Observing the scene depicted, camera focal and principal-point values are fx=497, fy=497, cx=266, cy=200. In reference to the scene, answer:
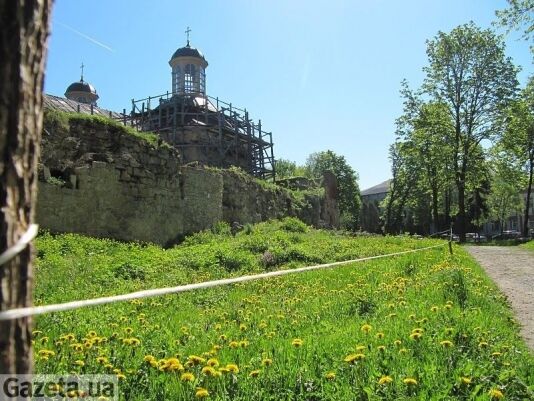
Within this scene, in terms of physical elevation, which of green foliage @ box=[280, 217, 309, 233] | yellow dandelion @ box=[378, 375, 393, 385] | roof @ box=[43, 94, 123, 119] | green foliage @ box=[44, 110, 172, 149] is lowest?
yellow dandelion @ box=[378, 375, 393, 385]

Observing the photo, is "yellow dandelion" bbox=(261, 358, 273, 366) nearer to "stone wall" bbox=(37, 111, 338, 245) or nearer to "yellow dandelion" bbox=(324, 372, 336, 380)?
"yellow dandelion" bbox=(324, 372, 336, 380)

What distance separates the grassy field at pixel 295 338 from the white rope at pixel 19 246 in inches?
61.3

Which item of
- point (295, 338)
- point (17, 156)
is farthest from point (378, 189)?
point (17, 156)

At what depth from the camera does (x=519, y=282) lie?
8.40 meters

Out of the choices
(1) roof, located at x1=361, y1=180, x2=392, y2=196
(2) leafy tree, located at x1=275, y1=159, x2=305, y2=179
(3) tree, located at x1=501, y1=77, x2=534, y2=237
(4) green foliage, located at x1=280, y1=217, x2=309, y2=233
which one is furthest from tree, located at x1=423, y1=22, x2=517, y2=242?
(1) roof, located at x1=361, y1=180, x2=392, y2=196

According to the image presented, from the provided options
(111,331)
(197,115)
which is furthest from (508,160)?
(111,331)

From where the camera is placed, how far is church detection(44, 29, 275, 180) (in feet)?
102

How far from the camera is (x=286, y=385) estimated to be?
3006 millimetres

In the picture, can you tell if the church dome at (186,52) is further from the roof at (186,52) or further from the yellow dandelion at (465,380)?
the yellow dandelion at (465,380)

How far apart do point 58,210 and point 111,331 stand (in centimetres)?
787

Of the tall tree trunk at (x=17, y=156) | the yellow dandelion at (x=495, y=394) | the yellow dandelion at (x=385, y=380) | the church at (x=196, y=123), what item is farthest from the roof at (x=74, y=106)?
the tall tree trunk at (x=17, y=156)

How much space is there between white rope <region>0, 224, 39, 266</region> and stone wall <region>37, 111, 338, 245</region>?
421 inches

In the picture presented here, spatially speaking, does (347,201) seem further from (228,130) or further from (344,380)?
(344,380)

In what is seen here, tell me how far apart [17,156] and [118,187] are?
12314mm
